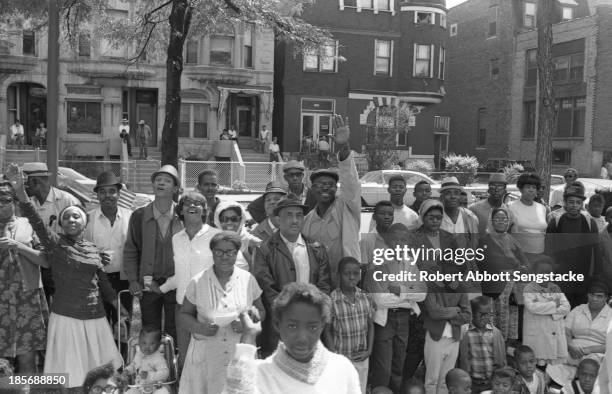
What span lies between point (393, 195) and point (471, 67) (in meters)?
34.4

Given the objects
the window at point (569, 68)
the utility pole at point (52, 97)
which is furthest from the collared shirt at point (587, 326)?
the window at point (569, 68)

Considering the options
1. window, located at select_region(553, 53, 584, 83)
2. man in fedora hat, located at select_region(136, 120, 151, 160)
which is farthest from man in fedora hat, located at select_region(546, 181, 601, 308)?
window, located at select_region(553, 53, 584, 83)

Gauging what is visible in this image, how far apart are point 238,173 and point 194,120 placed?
774 centimetres

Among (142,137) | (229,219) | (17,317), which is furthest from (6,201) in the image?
(142,137)

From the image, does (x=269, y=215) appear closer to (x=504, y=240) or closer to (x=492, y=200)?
(x=504, y=240)

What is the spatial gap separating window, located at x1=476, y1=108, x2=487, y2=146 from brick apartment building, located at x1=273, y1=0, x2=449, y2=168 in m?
7.08

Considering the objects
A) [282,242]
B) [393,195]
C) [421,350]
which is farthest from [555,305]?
[282,242]

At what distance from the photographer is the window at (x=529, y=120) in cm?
3491

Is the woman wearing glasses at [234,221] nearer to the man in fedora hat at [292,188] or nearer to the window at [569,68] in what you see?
the man in fedora hat at [292,188]

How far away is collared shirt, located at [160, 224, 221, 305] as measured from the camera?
5156 mm

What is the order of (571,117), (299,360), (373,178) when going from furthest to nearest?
(571,117) < (373,178) < (299,360)

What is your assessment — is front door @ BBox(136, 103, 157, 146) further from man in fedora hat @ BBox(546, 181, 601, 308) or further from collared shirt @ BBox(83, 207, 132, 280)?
man in fedora hat @ BBox(546, 181, 601, 308)

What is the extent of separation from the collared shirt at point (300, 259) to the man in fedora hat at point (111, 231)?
67.6 inches

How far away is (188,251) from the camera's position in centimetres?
519
